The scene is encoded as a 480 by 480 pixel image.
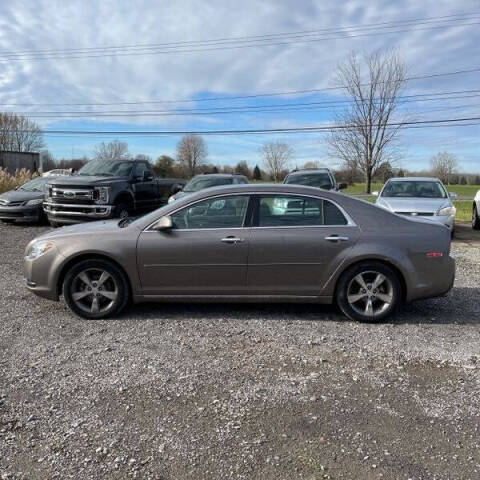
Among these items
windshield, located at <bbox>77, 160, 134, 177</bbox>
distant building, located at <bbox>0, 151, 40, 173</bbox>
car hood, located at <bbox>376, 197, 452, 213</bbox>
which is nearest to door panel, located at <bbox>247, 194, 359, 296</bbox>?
car hood, located at <bbox>376, 197, 452, 213</bbox>

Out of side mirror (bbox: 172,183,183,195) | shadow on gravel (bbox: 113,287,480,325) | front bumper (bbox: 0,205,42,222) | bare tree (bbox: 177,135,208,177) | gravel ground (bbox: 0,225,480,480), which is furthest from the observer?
bare tree (bbox: 177,135,208,177)

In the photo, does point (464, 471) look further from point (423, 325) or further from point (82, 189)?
point (82, 189)

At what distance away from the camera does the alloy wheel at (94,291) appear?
5211 millimetres

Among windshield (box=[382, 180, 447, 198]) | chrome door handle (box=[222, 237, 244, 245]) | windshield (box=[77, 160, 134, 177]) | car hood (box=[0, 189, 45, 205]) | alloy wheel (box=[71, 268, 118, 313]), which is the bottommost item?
alloy wheel (box=[71, 268, 118, 313])

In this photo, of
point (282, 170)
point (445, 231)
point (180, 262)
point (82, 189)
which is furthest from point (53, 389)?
point (282, 170)

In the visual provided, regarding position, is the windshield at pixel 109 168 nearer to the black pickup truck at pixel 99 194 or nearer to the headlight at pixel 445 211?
the black pickup truck at pixel 99 194

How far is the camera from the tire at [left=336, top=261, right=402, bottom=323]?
5.13 meters

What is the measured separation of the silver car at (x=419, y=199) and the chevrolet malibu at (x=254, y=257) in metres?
5.15

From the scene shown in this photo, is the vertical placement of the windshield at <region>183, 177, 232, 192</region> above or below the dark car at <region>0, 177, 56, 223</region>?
above

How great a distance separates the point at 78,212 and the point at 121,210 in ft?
3.63

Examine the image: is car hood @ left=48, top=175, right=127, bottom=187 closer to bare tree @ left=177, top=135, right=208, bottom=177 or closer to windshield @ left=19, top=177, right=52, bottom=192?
windshield @ left=19, top=177, right=52, bottom=192

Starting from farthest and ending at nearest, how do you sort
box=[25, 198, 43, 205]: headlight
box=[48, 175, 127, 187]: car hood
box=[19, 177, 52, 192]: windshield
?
box=[19, 177, 52, 192]: windshield < box=[25, 198, 43, 205]: headlight < box=[48, 175, 127, 187]: car hood

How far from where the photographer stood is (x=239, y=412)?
327cm

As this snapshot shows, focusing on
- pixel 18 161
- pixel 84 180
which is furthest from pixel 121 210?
pixel 18 161
